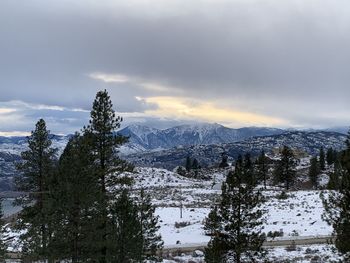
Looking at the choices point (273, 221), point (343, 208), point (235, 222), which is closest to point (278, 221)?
point (273, 221)

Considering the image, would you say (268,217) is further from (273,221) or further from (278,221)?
(278,221)

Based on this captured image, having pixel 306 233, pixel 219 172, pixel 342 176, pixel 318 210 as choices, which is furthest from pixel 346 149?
pixel 219 172

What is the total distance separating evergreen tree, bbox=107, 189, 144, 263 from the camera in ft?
68.5

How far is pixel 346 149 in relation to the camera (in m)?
16.8

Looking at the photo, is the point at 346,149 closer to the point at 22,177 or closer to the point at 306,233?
the point at 22,177

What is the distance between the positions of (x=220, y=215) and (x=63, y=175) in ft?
24.2

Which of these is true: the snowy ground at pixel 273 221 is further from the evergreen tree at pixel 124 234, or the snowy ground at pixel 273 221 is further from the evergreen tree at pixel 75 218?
the evergreen tree at pixel 75 218

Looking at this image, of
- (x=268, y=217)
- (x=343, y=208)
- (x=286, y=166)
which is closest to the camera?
(x=343, y=208)

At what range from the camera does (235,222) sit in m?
19.8

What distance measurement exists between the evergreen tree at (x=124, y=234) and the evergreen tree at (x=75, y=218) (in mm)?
1028

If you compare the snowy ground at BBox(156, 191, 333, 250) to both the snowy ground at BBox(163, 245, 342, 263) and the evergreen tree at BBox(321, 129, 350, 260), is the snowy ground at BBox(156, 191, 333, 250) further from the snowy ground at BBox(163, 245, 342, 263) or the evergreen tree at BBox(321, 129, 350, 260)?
the evergreen tree at BBox(321, 129, 350, 260)

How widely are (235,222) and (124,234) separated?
5.21 m

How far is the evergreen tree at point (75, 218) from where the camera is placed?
19.5m

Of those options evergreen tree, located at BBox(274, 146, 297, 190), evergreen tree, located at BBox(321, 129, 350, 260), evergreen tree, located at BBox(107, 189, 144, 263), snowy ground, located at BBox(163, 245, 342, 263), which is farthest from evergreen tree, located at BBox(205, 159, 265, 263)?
evergreen tree, located at BBox(274, 146, 297, 190)
